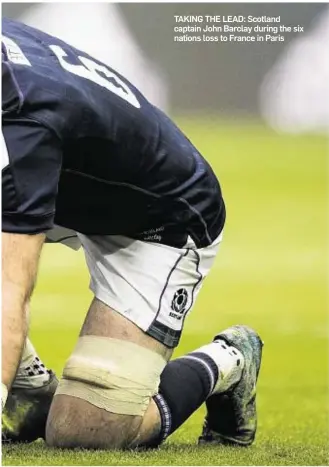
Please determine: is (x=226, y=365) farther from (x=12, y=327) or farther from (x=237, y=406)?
(x=12, y=327)

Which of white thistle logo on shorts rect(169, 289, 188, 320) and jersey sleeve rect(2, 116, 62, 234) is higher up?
jersey sleeve rect(2, 116, 62, 234)

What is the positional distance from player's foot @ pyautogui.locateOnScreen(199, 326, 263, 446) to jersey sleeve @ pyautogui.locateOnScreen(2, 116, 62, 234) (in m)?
0.61

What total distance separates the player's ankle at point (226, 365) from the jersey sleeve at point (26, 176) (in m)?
0.57

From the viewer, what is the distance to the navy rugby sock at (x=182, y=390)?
6.72ft

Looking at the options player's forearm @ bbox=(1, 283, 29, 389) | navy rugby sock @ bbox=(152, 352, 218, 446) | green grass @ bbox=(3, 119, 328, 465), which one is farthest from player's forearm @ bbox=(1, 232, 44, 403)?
navy rugby sock @ bbox=(152, 352, 218, 446)

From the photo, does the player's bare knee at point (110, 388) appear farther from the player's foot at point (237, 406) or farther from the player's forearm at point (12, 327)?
the player's forearm at point (12, 327)

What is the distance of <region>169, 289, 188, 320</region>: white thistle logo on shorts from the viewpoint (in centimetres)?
203

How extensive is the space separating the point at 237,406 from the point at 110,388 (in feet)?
0.84

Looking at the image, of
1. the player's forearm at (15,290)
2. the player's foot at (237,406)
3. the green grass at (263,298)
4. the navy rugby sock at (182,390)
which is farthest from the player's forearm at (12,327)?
the player's foot at (237,406)

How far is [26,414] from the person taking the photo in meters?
2.08

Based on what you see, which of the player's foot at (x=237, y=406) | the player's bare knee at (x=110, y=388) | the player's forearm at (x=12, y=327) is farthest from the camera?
the player's foot at (x=237, y=406)

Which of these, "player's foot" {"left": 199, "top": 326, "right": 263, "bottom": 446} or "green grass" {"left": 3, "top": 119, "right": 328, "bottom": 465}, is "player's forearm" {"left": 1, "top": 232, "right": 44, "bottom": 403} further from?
"player's foot" {"left": 199, "top": 326, "right": 263, "bottom": 446}

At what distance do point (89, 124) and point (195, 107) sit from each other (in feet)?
4.92

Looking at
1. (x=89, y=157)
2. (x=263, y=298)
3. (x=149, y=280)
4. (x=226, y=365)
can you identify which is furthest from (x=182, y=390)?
(x=263, y=298)
